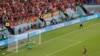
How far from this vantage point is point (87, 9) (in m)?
58.2

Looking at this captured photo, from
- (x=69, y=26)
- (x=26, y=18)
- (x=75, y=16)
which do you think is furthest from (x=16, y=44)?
(x=75, y=16)

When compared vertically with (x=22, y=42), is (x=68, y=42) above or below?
below

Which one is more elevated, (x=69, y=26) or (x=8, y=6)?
(x=8, y=6)

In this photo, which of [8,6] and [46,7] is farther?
[46,7]

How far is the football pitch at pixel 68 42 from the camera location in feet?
103

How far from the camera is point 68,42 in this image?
36.1 metres

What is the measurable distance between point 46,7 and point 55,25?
531cm

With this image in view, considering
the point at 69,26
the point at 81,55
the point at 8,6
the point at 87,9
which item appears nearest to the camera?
the point at 81,55

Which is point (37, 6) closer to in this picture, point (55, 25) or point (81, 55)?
point (55, 25)

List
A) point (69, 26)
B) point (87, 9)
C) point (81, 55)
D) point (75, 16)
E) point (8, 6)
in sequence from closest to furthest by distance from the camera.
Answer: point (81, 55), point (8, 6), point (69, 26), point (75, 16), point (87, 9)

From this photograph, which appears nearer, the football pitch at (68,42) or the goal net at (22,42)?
the football pitch at (68,42)

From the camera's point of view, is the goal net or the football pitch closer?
the football pitch

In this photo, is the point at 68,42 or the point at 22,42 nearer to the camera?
the point at 22,42

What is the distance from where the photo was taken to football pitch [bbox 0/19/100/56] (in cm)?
3154
